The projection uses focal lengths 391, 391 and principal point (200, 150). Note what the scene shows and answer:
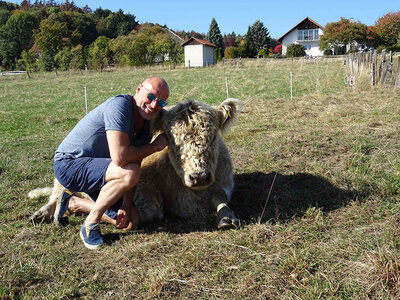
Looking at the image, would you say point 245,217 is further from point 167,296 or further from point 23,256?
point 23,256

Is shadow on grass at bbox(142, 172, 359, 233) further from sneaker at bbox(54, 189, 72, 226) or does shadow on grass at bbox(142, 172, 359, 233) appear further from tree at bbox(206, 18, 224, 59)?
tree at bbox(206, 18, 224, 59)

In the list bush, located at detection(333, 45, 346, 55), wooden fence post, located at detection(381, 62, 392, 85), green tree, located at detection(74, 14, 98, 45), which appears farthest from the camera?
green tree, located at detection(74, 14, 98, 45)

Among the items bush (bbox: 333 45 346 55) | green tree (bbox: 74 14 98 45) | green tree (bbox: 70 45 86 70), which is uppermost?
green tree (bbox: 74 14 98 45)

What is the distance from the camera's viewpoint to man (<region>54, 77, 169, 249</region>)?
3.77 m

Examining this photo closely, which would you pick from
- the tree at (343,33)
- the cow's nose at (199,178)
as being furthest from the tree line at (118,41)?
the cow's nose at (199,178)

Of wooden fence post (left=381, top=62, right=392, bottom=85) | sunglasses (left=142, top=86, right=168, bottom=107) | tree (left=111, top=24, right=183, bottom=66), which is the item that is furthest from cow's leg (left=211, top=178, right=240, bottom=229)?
tree (left=111, top=24, right=183, bottom=66)

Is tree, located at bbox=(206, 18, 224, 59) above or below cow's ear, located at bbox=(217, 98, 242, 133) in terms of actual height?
above

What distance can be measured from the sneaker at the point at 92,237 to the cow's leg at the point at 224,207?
1202 millimetres

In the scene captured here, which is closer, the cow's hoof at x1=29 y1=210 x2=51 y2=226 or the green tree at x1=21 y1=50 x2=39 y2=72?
the cow's hoof at x1=29 y1=210 x2=51 y2=226

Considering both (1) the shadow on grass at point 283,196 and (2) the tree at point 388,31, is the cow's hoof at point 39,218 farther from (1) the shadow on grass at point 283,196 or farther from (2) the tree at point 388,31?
(2) the tree at point 388,31

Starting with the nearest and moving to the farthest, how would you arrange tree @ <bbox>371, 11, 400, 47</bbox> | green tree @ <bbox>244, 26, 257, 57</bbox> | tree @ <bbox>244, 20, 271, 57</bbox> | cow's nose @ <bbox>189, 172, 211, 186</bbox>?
cow's nose @ <bbox>189, 172, 211, 186</bbox>, tree @ <bbox>371, 11, 400, 47</bbox>, green tree @ <bbox>244, 26, 257, 57</bbox>, tree @ <bbox>244, 20, 271, 57</bbox>

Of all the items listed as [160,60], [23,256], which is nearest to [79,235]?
[23,256]

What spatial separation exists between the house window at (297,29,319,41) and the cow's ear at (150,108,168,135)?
276ft

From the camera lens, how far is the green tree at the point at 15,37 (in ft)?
244
